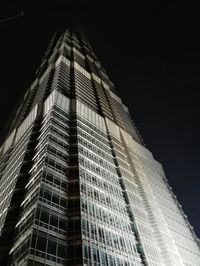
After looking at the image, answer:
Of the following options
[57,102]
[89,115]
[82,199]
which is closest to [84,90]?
[89,115]

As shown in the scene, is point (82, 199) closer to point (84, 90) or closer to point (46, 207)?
point (46, 207)

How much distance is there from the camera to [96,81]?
112 metres

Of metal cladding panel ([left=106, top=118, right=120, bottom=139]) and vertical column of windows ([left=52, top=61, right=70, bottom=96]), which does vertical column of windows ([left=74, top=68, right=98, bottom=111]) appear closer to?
vertical column of windows ([left=52, top=61, right=70, bottom=96])

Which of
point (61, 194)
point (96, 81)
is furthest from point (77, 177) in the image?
point (96, 81)

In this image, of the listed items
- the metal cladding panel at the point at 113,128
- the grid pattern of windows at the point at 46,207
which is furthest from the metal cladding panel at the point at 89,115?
the grid pattern of windows at the point at 46,207

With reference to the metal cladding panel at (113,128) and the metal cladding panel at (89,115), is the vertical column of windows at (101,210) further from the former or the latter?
the metal cladding panel at (113,128)

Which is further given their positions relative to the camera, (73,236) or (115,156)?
(115,156)

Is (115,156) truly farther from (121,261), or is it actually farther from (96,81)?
(96,81)

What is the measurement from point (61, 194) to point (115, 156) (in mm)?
24960

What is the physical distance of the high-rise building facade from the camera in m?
35.8

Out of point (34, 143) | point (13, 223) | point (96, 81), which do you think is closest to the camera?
point (13, 223)

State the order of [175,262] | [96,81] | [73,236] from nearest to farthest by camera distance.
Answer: [73,236], [175,262], [96,81]

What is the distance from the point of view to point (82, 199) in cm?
4303

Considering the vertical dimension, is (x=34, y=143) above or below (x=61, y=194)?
above
